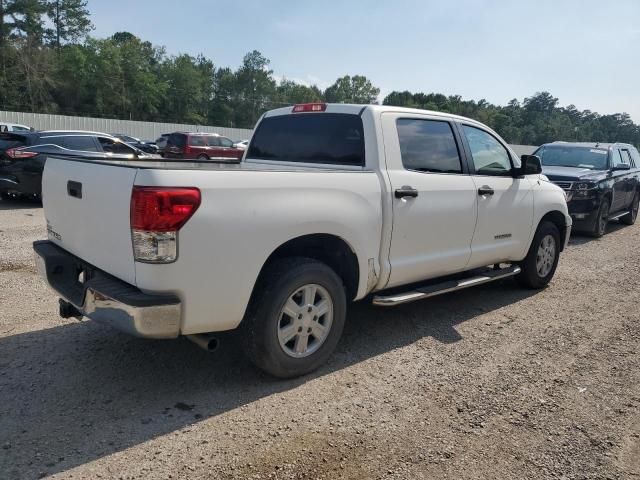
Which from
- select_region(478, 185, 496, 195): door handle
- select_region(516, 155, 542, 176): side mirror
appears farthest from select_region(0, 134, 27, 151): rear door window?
select_region(516, 155, 542, 176): side mirror

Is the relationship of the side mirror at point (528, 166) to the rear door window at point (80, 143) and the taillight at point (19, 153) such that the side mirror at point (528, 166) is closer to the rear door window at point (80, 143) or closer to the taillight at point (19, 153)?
the taillight at point (19, 153)

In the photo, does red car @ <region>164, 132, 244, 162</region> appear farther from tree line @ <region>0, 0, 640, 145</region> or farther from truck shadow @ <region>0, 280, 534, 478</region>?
tree line @ <region>0, 0, 640, 145</region>

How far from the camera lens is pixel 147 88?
70.7m

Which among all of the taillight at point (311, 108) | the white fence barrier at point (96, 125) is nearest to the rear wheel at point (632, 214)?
the taillight at point (311, 108)

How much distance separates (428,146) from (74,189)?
289 centimetres

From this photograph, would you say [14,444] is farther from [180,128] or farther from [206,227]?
[180,128]

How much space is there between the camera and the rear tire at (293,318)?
3.37 metres

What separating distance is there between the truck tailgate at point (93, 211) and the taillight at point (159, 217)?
8cm

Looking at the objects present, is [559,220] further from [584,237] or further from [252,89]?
[252,89]

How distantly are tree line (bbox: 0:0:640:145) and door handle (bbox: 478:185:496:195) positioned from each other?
62.5 metres

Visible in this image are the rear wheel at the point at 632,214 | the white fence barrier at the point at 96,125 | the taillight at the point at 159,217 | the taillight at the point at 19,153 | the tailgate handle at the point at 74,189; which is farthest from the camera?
the white fence barrier at the point at 96,125

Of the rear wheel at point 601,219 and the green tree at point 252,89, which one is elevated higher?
the green tree at point 252,89

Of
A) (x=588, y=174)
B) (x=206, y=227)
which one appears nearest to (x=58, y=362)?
(x=206, y=227)

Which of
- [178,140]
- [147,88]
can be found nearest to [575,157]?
[178,140]
